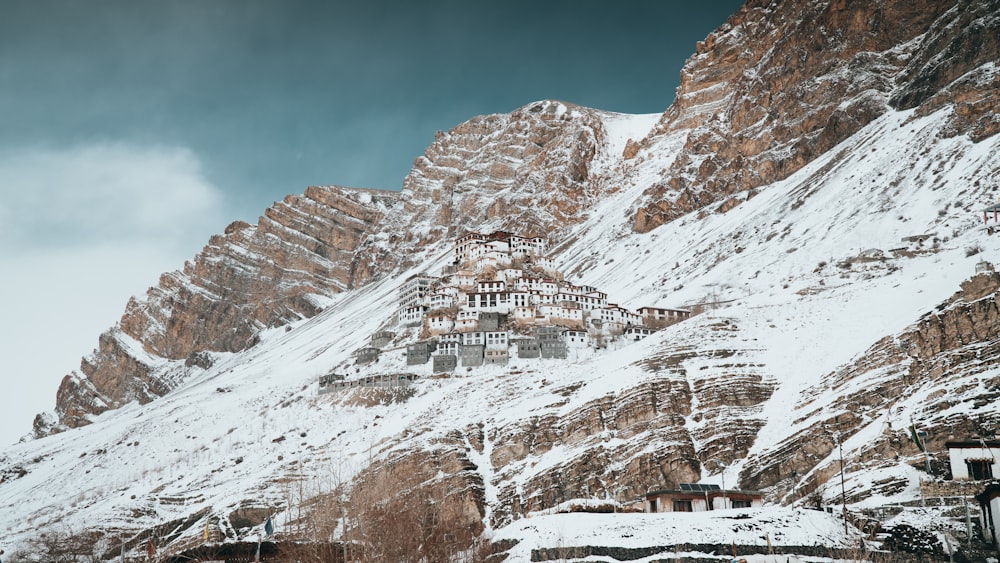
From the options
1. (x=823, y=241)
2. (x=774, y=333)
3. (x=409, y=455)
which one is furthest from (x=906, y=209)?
(x=409, y=455)

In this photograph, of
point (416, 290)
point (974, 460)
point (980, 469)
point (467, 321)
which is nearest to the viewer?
point (980, 469)

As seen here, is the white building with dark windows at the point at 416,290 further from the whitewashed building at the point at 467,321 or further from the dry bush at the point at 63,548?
the dry bush at the point at 63,548

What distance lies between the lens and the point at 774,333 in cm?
9538

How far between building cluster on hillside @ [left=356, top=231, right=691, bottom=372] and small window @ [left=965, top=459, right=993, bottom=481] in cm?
7311

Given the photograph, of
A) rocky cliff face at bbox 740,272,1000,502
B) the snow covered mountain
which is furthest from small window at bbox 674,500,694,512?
rocky cliff face at bbox 740,272,1000,502

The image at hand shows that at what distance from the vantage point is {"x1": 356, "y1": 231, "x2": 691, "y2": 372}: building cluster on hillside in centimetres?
12294

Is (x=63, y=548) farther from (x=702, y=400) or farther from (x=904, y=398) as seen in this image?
(x=904, y=398)

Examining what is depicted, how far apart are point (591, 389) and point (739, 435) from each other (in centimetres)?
1864

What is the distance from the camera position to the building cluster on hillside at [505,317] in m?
123

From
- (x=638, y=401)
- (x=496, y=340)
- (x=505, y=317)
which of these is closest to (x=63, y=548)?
(x=638, y=401)

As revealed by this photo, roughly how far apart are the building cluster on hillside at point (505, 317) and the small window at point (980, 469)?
240 feet

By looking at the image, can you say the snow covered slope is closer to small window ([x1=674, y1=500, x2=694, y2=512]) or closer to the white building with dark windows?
small window ([x1=674, y1=500, x2=694, y2=512])

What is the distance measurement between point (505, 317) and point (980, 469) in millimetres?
88293

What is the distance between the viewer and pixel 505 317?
134250 millimetres
